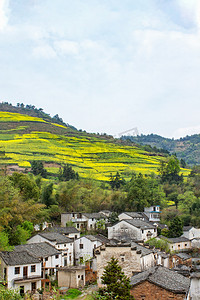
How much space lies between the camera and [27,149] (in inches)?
3366

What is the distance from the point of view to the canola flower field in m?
77.3

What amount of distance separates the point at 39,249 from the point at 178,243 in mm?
18965

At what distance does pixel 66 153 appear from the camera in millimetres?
87688

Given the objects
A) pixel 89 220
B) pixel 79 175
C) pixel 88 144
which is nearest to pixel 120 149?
pixel 88 144

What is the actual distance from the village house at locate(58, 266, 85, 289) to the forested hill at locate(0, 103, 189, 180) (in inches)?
1557

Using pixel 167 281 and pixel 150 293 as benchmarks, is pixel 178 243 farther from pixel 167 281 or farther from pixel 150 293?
pixel 150 293

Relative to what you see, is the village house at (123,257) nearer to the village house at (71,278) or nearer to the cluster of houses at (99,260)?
the cluster of houses at (99,260)

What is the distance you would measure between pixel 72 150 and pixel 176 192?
36171 mm

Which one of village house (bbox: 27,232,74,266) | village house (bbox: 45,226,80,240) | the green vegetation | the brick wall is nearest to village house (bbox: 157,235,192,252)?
A: village house (bbox: 45,226,80,240)

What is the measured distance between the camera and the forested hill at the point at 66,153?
76.2 metres

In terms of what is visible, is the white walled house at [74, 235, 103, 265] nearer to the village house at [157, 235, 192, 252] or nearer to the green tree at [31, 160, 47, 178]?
the village house at [157, 235, 192, 252]

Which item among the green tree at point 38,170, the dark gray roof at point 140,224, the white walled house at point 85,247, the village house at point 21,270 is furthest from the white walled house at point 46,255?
the green tree at point 38,170

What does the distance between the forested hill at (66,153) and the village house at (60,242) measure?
32.9 m

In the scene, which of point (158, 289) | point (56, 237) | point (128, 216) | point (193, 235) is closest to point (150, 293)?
point (158, 289)
